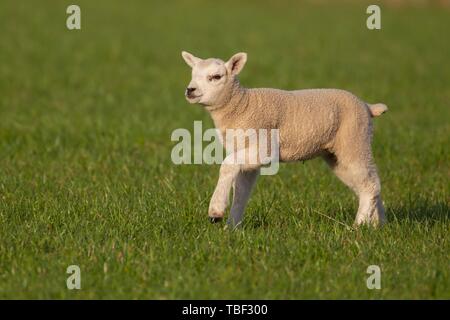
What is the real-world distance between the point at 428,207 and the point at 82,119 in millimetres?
5958

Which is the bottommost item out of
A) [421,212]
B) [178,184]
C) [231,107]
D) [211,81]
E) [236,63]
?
[421,212]

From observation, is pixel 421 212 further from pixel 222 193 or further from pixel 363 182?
pixel 222 193

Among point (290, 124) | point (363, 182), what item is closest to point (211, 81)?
point (290, 124)

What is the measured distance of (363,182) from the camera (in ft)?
24.7

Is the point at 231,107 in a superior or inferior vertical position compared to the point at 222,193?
superior

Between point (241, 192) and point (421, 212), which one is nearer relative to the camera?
point (241, 192)

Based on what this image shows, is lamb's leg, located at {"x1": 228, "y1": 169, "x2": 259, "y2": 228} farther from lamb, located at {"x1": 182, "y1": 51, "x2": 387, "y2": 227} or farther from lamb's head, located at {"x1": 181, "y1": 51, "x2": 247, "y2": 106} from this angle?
lamb's head, located at {"x1": 181, "y1": 51, "x2": 247, "y2": 106}

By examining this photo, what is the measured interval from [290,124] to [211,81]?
73 centimetres

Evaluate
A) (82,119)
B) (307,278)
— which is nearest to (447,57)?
(82,119)

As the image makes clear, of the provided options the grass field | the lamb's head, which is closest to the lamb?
the lamb's head

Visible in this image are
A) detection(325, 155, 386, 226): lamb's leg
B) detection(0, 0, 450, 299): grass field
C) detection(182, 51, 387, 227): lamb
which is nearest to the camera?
detection(0, 0, 450, 299): grass field

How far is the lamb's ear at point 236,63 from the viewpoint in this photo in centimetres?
703

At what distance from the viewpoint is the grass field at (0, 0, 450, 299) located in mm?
6207
